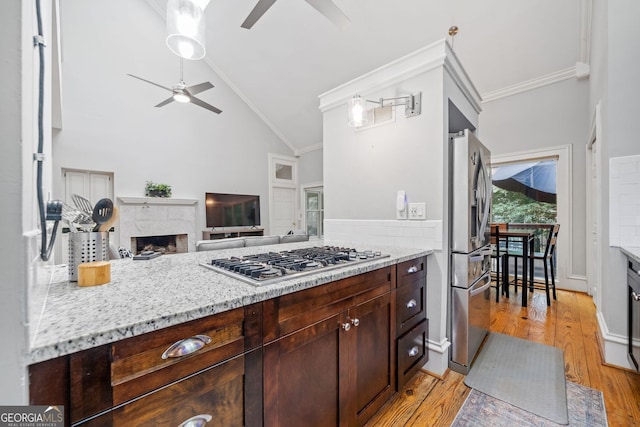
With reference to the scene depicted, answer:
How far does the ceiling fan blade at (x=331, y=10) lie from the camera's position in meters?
1.67

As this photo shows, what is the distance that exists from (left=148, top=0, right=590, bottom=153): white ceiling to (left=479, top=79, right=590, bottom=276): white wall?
272mm

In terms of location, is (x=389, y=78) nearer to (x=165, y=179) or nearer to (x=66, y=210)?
(x=66, y=210)

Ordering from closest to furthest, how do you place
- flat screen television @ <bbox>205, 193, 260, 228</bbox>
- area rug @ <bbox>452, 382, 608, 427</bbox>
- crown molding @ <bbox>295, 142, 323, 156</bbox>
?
area rug @ <bbox>452, 382, 608, 427</bbox>
flat screen television @ <bbox>205, 193, 260, 228</bbox>
crown molding @ <bbox>295, 142, 323, 156</bbox>

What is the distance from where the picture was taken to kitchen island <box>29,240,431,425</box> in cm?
57

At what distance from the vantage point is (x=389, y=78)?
84.3 inches

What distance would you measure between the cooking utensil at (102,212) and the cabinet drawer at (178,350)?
632 mm

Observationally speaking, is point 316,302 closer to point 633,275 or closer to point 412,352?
point 412,352

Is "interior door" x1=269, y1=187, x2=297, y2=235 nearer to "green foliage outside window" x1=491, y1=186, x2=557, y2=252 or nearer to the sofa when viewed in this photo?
the sofa

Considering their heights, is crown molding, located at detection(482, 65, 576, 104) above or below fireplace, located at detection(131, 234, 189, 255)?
above

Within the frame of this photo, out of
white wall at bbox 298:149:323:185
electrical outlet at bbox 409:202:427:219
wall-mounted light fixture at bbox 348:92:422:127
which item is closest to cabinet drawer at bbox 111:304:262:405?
electrical outlet at bbox 409:202:427:219

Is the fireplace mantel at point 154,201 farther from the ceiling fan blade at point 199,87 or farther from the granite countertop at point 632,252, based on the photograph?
the granite countertop at point 632,252

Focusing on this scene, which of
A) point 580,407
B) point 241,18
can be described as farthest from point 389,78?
point 241,18

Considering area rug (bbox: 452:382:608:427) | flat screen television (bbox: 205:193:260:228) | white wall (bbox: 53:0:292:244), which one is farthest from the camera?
flat screen television (bbox: 205:193:260:228)

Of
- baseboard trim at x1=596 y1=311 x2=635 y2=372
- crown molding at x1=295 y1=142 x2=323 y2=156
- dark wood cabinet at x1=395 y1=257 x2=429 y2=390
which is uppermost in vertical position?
crown molding at x1=295 y1=142 x2=323 y2=156
